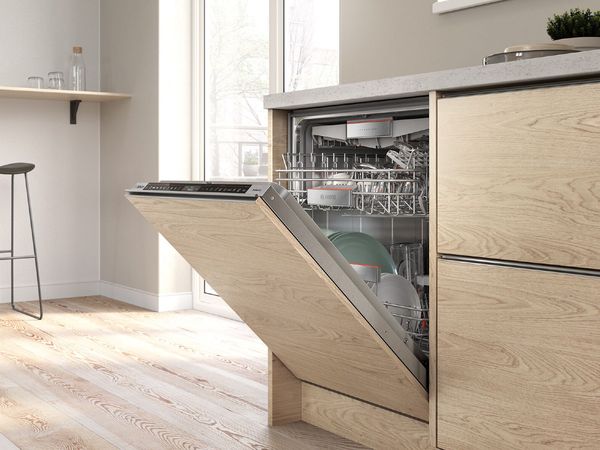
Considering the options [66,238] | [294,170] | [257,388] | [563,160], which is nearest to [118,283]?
[66,238]

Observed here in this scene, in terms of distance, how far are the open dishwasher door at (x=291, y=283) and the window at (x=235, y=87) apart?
2.13 m

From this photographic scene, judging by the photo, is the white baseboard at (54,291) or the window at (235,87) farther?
the white baseboard at (54,291)

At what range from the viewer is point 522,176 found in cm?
171

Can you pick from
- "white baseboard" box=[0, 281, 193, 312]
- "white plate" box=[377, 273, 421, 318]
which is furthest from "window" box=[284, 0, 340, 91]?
"white plate" box=[377, 273, 421, 318]

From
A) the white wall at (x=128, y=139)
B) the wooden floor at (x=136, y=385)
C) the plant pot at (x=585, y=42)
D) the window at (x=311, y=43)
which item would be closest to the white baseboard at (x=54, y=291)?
the white wall at (x=128, y=139)

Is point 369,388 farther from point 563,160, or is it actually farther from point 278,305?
point 563,160

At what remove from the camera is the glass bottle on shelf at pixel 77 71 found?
193 inches

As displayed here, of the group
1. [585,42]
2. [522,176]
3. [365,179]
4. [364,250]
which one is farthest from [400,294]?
[585,42]

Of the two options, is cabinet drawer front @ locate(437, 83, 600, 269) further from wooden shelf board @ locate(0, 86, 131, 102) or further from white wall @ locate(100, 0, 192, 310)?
wooden shelf board @ locate(0, 86, 131, 102)

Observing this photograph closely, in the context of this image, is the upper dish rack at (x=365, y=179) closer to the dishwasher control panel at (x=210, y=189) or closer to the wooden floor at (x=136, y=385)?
the dishwasher control panel at (x=210, y=189)

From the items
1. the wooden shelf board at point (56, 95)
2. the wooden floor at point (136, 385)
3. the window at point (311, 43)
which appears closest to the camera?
the wooden floor at point (136, 385)

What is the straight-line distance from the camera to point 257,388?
299 centimetres

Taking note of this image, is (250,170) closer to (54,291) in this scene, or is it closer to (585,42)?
(54,291)

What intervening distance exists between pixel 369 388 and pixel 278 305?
0.35 m
